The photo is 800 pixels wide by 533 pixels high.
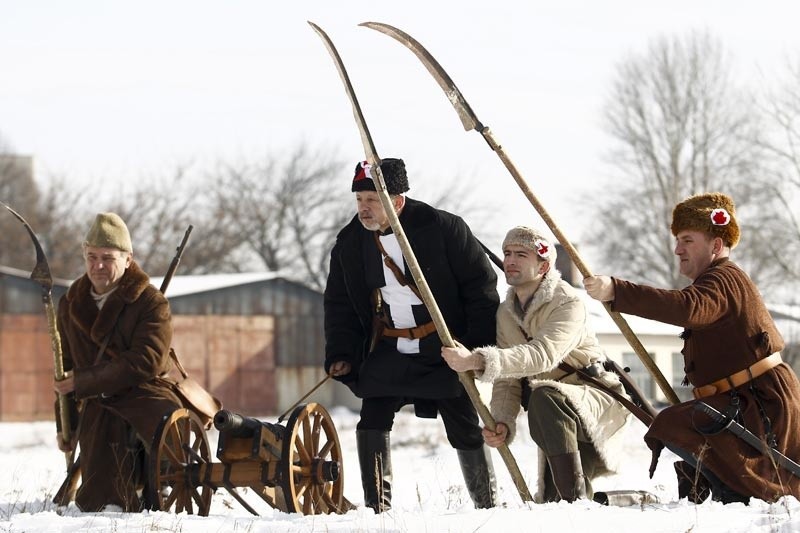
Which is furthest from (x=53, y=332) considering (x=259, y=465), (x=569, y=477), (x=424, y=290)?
(x=569, y=477)

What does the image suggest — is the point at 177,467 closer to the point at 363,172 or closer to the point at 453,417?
the point at 453,417

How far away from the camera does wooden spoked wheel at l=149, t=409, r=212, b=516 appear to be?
7297 millimetres

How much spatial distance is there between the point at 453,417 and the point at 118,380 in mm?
1890

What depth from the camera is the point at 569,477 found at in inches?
265

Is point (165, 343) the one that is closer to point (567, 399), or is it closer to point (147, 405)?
point (147, 405)

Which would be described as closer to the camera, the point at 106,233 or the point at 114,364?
the point at 114,364

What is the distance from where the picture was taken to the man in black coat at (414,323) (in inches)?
290

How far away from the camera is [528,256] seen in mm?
7090

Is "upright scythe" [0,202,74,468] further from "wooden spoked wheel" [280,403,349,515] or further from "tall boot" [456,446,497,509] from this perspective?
"tall boot" [456,446,497,509]

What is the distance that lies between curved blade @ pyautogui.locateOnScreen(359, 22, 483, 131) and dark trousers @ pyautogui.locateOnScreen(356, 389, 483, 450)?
5.02 ft

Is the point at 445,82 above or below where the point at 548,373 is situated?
above

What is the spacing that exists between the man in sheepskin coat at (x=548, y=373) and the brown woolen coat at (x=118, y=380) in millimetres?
2047

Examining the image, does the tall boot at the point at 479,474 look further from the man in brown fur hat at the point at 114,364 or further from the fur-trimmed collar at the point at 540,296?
the man in brown fur hat at the point at 114,364

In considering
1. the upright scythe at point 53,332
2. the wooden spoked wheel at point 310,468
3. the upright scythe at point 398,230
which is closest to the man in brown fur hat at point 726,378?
the upright scythe at point 398,230
